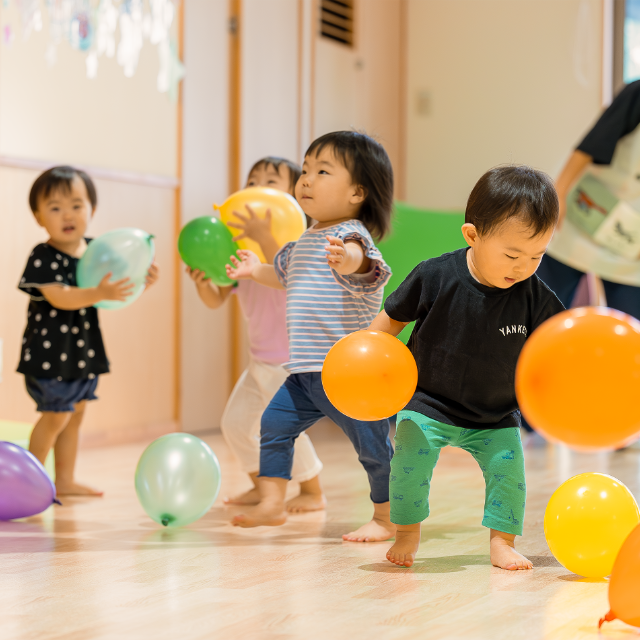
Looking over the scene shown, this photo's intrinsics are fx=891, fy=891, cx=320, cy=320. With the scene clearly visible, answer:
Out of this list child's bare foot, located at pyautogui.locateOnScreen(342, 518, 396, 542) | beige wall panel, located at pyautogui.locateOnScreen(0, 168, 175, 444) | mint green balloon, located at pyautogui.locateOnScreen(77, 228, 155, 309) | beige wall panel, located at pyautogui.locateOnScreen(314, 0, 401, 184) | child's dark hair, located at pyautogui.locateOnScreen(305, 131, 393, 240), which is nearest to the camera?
child's bare foot, located at pyautogui.locateOnScreen(342, 518, 396, 542)

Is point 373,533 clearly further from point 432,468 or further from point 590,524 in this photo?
point 590,524

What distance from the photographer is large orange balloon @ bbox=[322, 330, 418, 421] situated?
143 cm

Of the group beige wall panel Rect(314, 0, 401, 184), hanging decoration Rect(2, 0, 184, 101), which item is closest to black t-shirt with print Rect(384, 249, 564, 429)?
hanging decoration Rect(2, 0, 184, 101)

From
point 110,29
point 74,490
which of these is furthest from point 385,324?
point 110,29

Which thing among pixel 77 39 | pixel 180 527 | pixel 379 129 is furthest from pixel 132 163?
pixel 180 527

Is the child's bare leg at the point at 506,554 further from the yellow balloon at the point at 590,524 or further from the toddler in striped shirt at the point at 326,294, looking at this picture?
the toddler in striped shirt at the point at 326,294

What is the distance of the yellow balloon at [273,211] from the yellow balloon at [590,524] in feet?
2.98

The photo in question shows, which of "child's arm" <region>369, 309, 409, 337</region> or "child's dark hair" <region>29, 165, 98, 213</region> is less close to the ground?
"child's dark hair" <region>29, 165, 98, 213</region>

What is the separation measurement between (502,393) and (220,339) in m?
2.25

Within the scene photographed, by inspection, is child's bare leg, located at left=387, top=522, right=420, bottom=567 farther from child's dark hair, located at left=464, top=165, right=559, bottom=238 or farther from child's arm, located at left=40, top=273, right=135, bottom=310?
child's arm, located at left=40, top=273, right=135, bottom=310

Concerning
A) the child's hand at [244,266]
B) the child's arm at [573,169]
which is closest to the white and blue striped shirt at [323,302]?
the child's hand at [244,266]

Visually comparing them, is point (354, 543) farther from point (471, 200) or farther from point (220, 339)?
point (220, 339)

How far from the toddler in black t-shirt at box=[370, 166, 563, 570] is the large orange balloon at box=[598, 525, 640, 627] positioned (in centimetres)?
35

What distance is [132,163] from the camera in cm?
334
